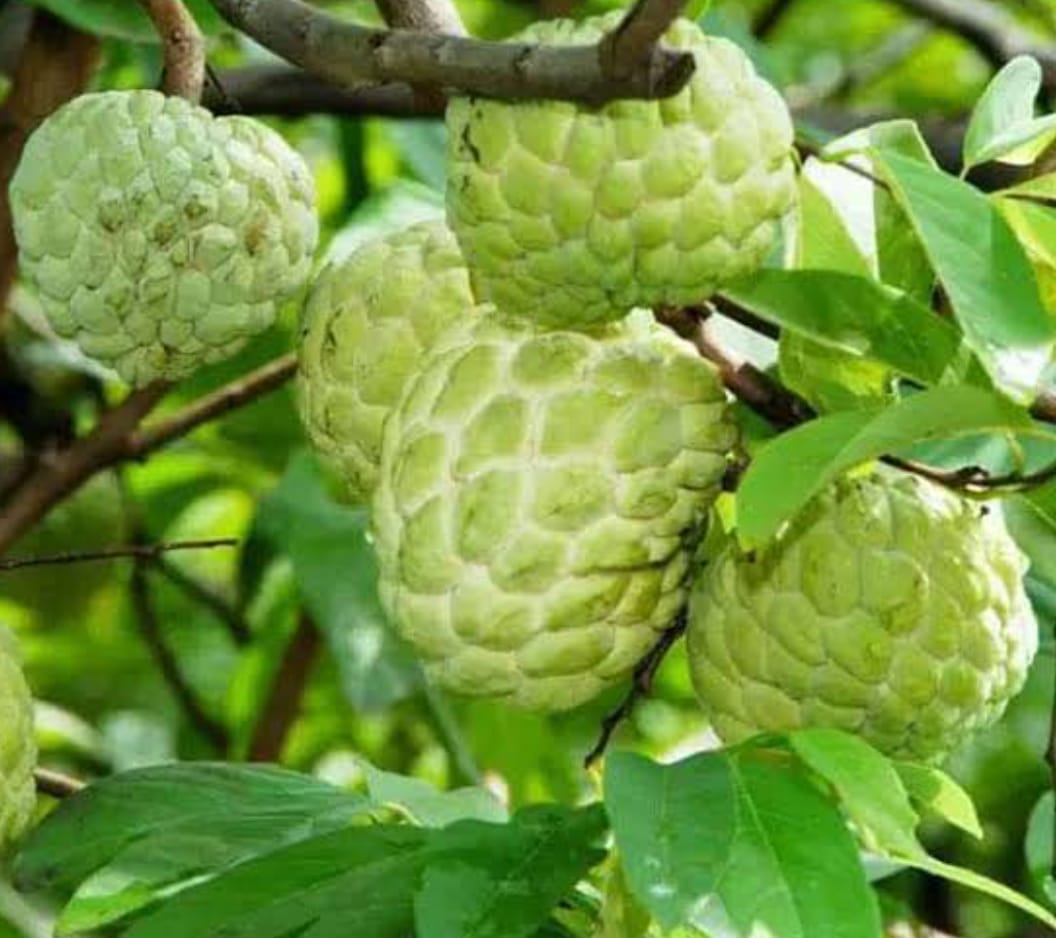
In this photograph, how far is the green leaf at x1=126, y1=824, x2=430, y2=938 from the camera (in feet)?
5.52

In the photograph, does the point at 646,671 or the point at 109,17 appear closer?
the point at 646,671

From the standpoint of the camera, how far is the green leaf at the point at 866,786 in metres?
1.56

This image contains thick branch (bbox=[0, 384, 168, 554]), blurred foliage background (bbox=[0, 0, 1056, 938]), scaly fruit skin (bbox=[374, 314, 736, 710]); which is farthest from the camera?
blurred foliage background (bbox=[0, 0, 1056, 938])

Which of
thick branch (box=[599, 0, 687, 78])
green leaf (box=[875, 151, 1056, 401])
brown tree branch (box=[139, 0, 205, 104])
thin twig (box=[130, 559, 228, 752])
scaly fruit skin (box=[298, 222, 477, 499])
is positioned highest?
thick branch (box=[599, 0, 687, 78])

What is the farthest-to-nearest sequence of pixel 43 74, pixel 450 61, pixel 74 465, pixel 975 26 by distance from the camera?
pixel 975 26 → pixel 74 465 → pixel 43 74 → pixel 450 61

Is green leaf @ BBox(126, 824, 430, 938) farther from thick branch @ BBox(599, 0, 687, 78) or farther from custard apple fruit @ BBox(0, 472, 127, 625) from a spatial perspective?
custard apple fruit @ BBox(0, 472, 127, 625)

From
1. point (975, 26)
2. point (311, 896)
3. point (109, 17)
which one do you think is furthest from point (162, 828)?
point (975, 26)

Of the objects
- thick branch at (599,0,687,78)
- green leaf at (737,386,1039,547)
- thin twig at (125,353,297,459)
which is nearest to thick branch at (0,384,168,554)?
thin twig at (125,353,297,459)

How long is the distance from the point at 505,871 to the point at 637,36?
50 centimetres

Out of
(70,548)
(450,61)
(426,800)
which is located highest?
(450,61)

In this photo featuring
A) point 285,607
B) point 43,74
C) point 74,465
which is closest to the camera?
point 43,74

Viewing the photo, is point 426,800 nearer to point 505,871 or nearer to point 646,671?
point 646,671

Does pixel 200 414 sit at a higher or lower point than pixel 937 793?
lower

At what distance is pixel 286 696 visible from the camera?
11.1 feet
